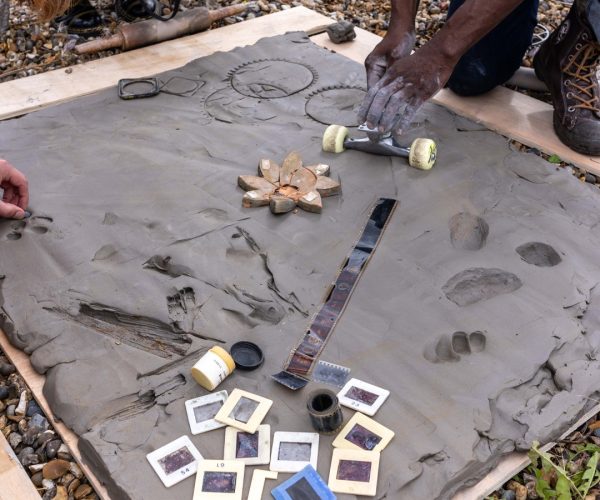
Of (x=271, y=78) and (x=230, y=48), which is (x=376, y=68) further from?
(x=230, y=48)

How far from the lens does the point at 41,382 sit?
2.28 m

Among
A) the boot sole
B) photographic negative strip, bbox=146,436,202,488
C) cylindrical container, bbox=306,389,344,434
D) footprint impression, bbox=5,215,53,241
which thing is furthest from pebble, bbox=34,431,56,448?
the boot sole

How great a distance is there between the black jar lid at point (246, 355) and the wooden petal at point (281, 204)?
0.76 meters

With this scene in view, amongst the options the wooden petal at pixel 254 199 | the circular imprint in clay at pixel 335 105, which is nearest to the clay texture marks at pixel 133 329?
the wooden petal at pixel 254 199

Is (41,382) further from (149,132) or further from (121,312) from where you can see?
(149,132)

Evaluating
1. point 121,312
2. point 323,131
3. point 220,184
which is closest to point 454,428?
point 121,312

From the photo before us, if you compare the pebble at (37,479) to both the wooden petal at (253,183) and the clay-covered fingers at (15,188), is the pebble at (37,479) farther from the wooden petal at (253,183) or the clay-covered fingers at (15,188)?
the wooden petal at (253,183)

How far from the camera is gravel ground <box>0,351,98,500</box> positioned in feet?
6.68

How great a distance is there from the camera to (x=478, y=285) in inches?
102

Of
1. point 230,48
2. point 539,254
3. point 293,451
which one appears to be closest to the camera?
point 293,451

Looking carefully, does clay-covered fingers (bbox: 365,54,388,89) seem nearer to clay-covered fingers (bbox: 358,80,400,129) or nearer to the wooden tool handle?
clay-covered fingers (bbox: 358,80,400,129)

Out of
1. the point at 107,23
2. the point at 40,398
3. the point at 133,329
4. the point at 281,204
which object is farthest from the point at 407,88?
the point at 107,23

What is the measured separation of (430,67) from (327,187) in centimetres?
73

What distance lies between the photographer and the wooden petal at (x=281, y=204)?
290 centimetres
